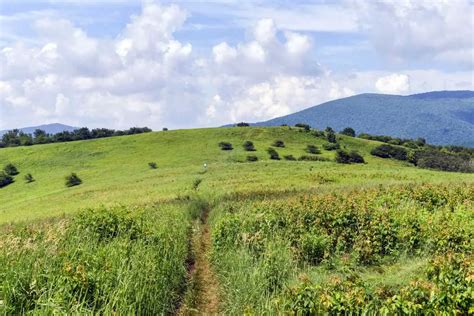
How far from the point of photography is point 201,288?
547 inches

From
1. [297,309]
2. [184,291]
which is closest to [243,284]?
[184,291]

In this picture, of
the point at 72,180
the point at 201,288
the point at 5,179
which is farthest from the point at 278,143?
the point at 201,288

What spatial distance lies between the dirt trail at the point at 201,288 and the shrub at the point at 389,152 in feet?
293

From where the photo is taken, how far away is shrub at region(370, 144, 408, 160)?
102 meters

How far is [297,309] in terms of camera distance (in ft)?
29.2

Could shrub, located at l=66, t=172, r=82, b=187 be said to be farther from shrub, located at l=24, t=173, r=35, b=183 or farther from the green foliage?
the green foliage

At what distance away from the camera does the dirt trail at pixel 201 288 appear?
12.0m

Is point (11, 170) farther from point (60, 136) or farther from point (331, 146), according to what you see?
point (331, 146)

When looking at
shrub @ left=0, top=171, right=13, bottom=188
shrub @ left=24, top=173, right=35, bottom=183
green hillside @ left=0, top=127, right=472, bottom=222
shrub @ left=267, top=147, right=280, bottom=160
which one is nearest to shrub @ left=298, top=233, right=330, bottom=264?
green hillside @ left=0, top=127, right=472, bottom=222

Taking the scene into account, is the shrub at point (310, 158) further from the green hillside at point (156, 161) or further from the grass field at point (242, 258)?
the grass field at point (242, 258)

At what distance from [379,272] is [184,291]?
5.88 metres

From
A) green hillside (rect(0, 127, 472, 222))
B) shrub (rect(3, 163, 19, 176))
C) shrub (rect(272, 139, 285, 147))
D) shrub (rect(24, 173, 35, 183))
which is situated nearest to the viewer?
green hillside (rect(0, 127, 472, 222))

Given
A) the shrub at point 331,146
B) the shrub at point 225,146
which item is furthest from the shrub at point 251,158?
the shrub at point 331,146

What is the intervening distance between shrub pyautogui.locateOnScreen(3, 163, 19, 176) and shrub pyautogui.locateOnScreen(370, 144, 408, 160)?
76.9 m
